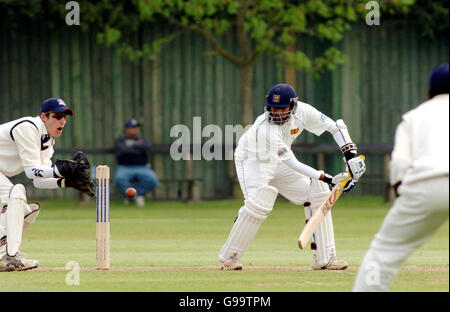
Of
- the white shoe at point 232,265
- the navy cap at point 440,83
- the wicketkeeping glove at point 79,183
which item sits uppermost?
the navy cap at point 440,83

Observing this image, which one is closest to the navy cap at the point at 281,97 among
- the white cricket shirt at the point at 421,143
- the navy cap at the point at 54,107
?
the navy cap at the point at 54,107

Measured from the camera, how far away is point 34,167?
983 cm

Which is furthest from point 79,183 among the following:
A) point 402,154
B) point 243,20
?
point 243,20

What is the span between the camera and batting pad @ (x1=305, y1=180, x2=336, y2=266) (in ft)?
33.4

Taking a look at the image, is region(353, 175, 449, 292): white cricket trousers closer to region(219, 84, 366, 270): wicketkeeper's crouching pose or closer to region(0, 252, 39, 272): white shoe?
region(219, 84, 366, 270): wicketkeeper's crouching pose

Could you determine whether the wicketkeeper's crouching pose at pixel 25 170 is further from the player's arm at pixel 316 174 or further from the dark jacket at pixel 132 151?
the dark jacket at pixel 132 151

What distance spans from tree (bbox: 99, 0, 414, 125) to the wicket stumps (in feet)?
32.1

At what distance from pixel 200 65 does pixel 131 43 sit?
1477 mm

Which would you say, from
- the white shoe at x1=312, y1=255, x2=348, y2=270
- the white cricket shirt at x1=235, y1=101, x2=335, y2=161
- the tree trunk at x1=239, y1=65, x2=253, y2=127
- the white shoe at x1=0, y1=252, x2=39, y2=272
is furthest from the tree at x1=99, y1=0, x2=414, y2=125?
the white shoe at x1=0, y1=252, x2=39, y2=272

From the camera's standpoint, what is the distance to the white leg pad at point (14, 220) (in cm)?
975

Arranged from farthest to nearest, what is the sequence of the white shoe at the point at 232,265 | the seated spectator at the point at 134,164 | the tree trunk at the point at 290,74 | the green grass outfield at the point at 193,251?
1. the tree trunk at the point at 290,74
2. the seated spectator at the point at 134,164
3. the white shoe at the point at 232,265
4. the green grass outfield at the point at 193,251

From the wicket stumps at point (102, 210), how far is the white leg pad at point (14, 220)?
2.31ft
